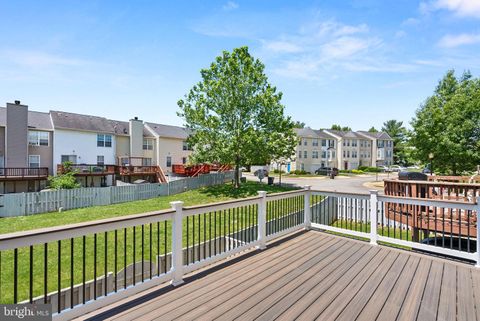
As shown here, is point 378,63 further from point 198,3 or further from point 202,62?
point 202,62

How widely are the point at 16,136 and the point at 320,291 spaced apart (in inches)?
1054

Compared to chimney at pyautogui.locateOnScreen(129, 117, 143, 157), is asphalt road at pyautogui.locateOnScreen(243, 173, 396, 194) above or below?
below

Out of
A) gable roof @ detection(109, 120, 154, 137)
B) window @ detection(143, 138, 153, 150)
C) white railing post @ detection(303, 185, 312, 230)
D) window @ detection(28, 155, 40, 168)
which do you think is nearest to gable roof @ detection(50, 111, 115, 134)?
gable roof @ detection(109, 120, 154, 137)

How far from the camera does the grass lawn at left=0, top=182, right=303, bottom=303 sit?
6.07 m

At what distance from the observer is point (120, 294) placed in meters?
Result: 3.04

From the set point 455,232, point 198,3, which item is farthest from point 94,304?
point 198,3

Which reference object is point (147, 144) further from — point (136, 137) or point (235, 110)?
point (235, 110)

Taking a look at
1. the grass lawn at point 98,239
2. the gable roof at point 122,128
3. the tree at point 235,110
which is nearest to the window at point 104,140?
the gable roof at point 122,128

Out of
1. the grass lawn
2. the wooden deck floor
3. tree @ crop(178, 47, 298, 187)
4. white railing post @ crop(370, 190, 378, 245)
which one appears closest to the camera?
the wooden deck floor

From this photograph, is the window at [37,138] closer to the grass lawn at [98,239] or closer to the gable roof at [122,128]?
the gable roof at [122,128]

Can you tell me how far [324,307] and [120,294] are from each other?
238 centimetres

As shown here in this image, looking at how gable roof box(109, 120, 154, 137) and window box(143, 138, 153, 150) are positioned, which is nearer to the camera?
gable roof box(109, 120, 154, 137)

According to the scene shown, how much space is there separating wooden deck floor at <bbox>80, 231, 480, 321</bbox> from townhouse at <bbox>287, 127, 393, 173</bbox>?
39.5m

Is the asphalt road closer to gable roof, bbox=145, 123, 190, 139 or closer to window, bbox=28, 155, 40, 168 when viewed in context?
gable roof, bbox=145, 123, 190, 139
